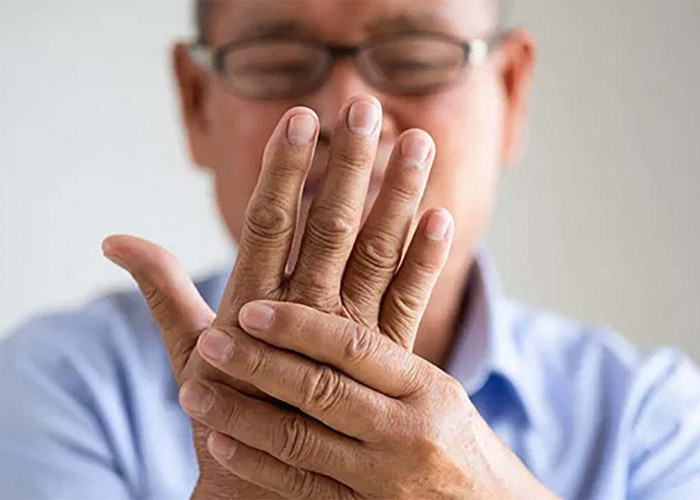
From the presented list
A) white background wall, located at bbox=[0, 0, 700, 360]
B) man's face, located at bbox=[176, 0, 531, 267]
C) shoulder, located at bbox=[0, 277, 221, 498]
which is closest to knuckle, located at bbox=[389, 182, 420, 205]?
man's face, located at bbox=[176, 0, 531, 267]

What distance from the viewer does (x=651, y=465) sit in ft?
3.64

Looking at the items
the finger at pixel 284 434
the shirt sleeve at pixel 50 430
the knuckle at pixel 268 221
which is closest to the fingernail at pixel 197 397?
the finger at pixel 284 434

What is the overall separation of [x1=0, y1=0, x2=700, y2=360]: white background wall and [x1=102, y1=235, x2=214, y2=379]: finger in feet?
3.41

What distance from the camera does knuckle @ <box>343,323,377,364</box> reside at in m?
0.69

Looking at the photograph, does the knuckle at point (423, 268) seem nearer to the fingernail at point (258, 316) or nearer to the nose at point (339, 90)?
the fingernail at point (258, 316)

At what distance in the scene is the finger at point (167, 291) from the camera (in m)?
0.77

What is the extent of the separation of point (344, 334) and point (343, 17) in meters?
0.47

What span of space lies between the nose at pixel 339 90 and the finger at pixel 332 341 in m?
0.40

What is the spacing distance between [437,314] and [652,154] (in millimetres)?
733

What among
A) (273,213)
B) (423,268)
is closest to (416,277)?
(423,268)

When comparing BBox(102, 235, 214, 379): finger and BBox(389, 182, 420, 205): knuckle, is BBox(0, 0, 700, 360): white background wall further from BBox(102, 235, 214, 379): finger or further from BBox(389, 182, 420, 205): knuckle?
BBox(389, 182, 420, 205): knuckle

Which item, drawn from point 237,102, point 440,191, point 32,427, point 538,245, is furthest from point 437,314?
point 538,245

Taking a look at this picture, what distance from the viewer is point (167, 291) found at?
78 cm

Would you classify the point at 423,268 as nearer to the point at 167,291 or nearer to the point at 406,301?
the point at 406,301
